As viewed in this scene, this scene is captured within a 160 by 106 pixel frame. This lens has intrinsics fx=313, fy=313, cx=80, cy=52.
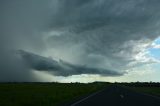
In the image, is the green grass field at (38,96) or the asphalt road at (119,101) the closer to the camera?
the asphalt road at (119,101)

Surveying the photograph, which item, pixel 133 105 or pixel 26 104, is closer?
pixel 133 105

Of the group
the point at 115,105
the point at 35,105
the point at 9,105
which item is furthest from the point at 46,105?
the point at 115,105

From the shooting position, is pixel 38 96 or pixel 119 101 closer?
pixel 119 101

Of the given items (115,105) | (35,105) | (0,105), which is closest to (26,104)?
(35,105)

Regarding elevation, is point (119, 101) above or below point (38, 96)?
below

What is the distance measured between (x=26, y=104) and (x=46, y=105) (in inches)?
63.2

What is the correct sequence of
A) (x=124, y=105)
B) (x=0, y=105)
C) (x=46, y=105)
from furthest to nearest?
(x=46, y=105) < (x=0, y=105) < (x=124, y=105)

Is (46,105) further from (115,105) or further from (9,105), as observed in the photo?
(115,105)

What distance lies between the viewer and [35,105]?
24203mm

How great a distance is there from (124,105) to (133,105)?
0.59 m

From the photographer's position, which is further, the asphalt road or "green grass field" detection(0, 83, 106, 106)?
"green grass field" detection(0, 83, 106, 106)

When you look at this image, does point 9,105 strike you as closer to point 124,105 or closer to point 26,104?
point 26,104

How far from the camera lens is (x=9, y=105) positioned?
23.0 metres

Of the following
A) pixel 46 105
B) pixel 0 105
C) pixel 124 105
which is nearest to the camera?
pixel 124 105
